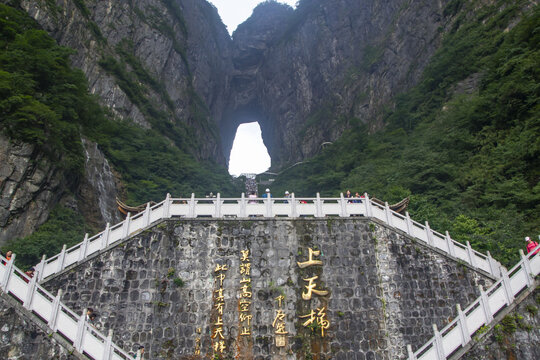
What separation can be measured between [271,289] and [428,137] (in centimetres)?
1576

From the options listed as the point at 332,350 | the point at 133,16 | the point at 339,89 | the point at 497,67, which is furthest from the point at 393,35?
the point at 332,350

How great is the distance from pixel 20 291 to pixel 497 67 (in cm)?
2304

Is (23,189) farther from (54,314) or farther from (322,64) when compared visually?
(322,64)

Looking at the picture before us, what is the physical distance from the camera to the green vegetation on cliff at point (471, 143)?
14266mm

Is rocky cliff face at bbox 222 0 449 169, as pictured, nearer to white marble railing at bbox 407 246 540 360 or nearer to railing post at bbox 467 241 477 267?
railing post at bbox 467 241 477 267

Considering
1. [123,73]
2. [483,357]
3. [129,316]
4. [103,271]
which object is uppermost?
[123,73]

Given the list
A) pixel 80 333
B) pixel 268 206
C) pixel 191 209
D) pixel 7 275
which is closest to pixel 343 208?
pixel 268 206

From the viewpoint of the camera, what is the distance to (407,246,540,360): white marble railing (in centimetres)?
872

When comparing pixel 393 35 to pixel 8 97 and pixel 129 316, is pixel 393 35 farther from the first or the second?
pixel 129 316

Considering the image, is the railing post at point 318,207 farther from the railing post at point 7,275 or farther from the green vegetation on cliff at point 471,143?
the railing post at point 7,275

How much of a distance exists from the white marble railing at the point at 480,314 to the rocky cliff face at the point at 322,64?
2784cm

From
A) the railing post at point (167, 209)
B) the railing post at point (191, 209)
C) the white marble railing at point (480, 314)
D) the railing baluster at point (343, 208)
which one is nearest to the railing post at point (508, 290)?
the white marble railing at point (480, 314)

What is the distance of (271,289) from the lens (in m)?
11.6

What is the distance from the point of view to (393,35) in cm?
4025
